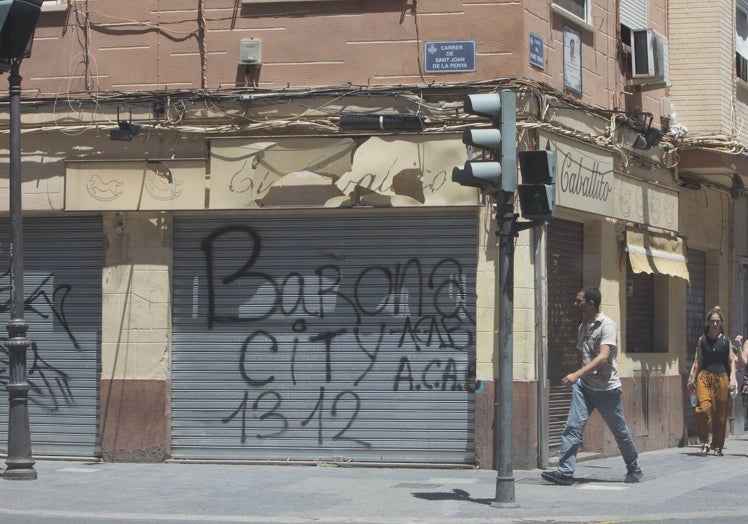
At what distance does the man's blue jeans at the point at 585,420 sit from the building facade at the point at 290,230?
4.47ft

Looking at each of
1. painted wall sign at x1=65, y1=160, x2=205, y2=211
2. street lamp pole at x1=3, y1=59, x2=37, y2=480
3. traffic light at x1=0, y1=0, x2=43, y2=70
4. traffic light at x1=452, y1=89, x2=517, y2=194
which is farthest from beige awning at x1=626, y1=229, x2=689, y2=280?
traffic light at x1=0, y1=0, x2=43, y2=70

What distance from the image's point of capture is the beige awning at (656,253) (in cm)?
1584

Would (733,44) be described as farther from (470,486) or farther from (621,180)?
(470,486)

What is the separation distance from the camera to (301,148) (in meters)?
13.8

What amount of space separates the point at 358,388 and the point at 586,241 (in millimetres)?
3552

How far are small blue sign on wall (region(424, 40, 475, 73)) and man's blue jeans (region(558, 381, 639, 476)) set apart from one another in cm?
376

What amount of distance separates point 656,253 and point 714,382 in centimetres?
189

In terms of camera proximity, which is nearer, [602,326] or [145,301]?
[602,326]

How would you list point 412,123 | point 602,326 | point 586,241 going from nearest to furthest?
1. point 602,326
2. point 412,123
3. point 586,241

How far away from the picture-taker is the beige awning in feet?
52.0

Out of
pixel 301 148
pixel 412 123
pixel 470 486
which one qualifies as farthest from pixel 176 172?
pixel 470 486

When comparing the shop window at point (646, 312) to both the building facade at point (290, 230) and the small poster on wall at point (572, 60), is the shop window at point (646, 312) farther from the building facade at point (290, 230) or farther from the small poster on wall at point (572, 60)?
the small poster on wall at point (572, 60)

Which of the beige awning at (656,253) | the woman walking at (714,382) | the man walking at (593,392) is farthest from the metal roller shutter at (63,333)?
the woman walking at (714,382)

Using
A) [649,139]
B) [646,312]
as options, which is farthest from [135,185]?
[646,312]
